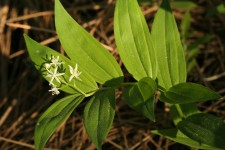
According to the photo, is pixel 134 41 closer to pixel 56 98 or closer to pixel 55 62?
pixel 55 62

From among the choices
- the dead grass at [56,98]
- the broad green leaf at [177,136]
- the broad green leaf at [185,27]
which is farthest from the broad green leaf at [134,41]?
the broad green leaf at [185,27]

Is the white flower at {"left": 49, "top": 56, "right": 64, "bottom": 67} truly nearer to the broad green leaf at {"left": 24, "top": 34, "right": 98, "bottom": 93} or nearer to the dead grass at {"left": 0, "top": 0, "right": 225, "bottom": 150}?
the broad green leaf at {"left": 24, "top": 34, "right": 98, "bottom": 93}

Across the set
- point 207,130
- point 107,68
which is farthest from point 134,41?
point 207,130

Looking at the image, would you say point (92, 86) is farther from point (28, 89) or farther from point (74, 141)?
point (28, 89)

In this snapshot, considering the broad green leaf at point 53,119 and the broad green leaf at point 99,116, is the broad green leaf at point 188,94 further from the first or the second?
the broad green leaf at point 53,119

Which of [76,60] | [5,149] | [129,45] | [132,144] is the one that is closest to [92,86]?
[76,60]
